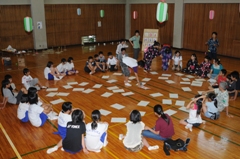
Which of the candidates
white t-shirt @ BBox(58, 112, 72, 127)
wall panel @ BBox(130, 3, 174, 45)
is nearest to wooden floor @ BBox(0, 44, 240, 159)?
white t-shirt @ BBox(58, 112, 72, 127)

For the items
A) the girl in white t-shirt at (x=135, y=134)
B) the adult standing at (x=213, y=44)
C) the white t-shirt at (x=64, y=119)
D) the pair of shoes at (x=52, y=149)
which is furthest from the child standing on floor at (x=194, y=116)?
the adult standing at (x=213, y=44)

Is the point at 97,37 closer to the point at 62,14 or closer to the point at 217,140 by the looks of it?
the point at 62,14

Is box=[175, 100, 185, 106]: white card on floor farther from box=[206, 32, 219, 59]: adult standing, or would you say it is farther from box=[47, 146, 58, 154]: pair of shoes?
box=[206, 32, 219, 59]: adult standing

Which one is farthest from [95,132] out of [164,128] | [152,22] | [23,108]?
[152,22]

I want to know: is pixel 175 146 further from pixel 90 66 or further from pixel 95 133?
pixel 90 66

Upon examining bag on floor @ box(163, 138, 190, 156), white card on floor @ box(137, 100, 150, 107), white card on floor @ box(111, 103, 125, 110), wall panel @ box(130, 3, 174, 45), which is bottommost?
bag on floor @ box(163, 138, 190, 156)

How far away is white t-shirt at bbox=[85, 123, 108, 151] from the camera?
4680 millimetres

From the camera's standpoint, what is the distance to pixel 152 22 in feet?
59.2

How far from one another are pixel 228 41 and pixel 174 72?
5.11 m

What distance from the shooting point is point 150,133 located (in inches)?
208

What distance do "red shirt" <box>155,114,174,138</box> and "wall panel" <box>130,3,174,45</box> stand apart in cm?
1278

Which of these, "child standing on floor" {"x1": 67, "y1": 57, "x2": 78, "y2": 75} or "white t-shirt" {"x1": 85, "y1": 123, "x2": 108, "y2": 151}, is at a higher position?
"child standing on floor" {"x1": 67, "y1": 57, "x2": 78, "y2": 75}

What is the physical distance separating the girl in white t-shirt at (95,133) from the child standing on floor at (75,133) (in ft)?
0.38

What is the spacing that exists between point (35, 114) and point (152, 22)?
1391 cm
